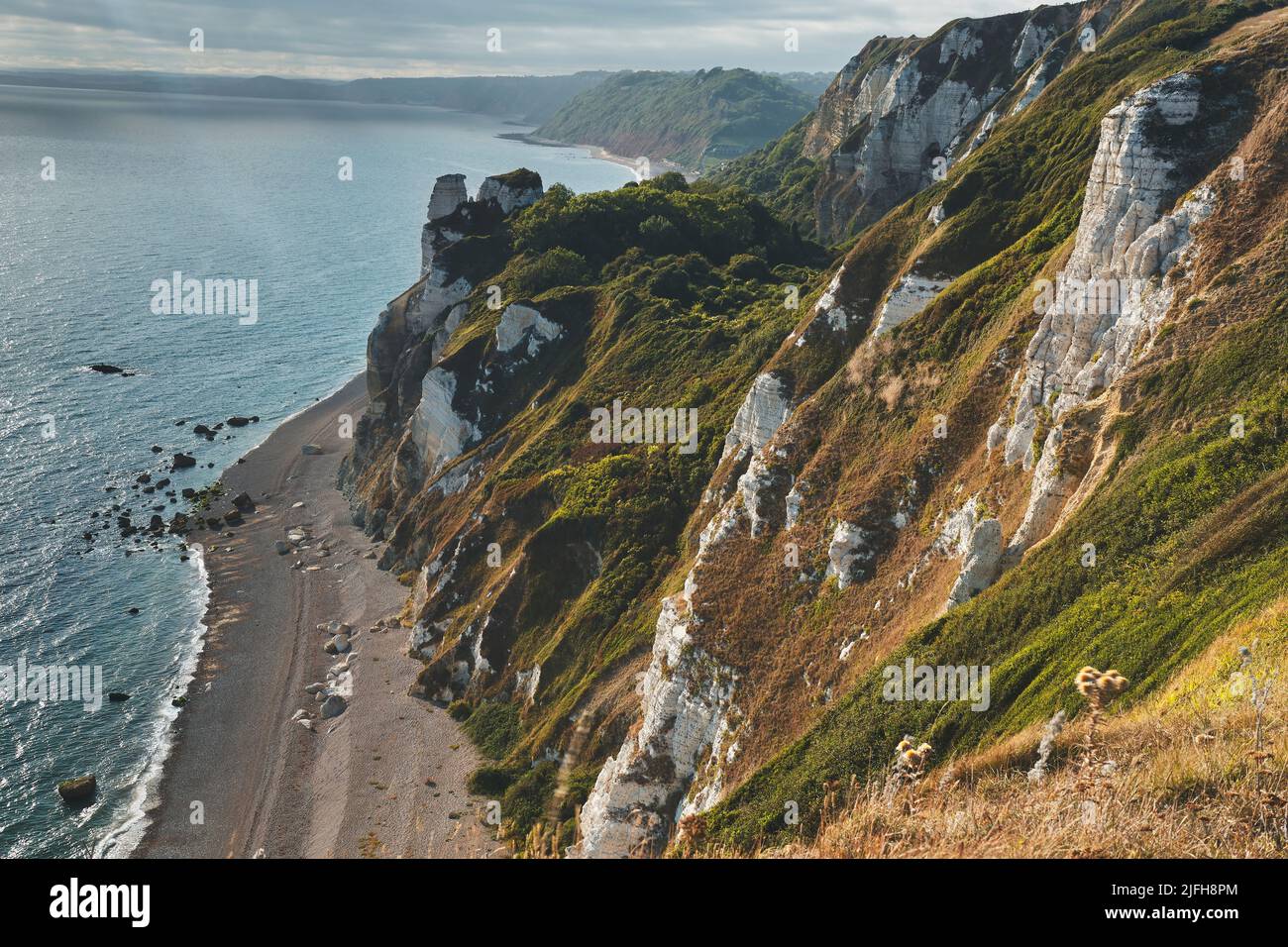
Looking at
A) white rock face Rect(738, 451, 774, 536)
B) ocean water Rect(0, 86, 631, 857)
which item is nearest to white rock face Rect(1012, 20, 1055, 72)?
white rock face Rect(738, 451, 774, 536)

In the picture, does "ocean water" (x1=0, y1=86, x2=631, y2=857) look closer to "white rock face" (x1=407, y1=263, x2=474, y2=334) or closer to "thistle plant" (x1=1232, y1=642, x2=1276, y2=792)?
"white rock face" (x1=407, y1=263, x2=474, y2=334)

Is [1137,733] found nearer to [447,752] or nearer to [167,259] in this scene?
[447,752]

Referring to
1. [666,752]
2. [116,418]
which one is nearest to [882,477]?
[666,752]

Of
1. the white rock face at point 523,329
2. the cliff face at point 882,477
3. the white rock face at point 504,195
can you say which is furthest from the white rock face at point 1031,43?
the white rock face at point 523,329

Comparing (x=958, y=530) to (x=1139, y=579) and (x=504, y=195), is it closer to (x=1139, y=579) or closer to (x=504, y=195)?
(x=1139, y=579)

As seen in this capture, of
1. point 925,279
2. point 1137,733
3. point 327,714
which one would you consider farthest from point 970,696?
point 327,714

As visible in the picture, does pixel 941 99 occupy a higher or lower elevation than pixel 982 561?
higher
